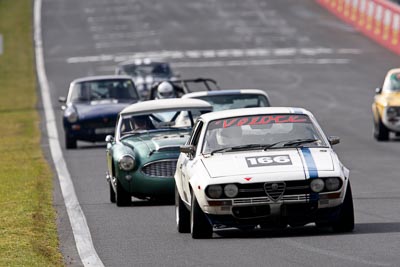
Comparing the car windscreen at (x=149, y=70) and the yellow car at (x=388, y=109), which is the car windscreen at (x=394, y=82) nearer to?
the yellow car at (x=388, y=109)

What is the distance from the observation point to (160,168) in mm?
15805

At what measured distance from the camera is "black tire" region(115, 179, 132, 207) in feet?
52.3

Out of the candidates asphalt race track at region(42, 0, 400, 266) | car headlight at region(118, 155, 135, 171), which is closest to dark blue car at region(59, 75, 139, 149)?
asphalt race track at region(42, 0, 400, 266)

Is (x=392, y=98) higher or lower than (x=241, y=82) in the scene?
higher

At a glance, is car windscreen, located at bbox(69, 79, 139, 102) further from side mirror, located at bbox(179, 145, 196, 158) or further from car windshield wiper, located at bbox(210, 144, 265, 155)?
car windshield wiper, located at bbox(210, 144, 265, 155)

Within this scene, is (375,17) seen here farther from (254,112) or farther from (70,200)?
(254,112)

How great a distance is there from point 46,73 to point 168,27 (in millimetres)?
11207

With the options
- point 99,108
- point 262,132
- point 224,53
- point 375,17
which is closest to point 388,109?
point 99,108

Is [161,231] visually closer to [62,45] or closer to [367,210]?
[367,210]

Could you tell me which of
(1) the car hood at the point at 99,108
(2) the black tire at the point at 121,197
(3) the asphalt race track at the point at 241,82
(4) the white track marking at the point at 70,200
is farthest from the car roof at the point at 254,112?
(1) the car hood at the point at 99,108

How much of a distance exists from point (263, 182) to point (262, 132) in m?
1.21

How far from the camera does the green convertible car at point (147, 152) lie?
15766mm

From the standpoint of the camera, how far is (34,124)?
3488 centimetres

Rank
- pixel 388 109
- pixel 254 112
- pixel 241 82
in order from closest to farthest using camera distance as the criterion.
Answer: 1. pixel 254 112
2. pixel 388 109
3. pixel 241 82
